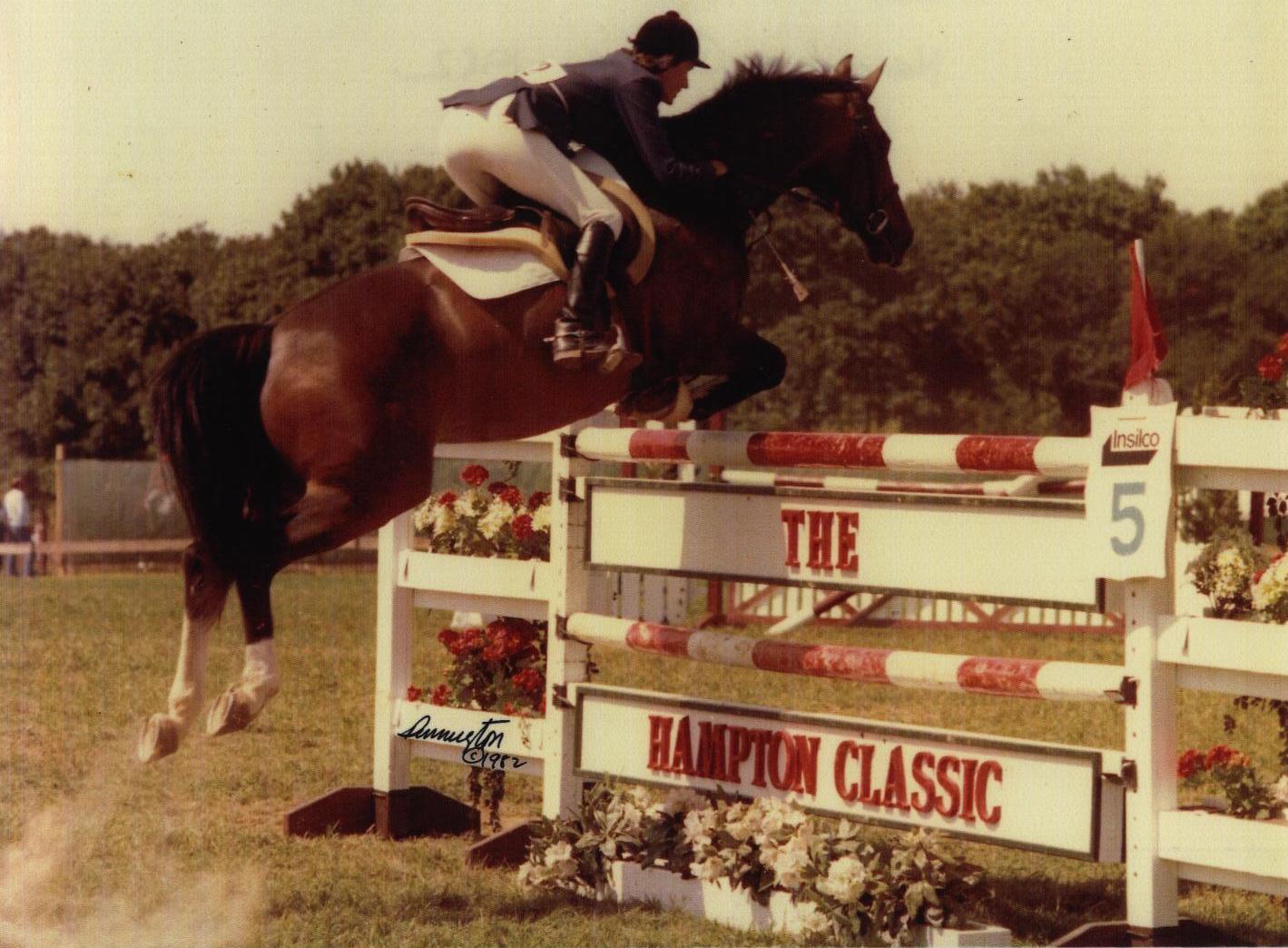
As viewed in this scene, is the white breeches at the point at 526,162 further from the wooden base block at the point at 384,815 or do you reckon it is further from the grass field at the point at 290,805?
the wooden base block at the point at 384,815

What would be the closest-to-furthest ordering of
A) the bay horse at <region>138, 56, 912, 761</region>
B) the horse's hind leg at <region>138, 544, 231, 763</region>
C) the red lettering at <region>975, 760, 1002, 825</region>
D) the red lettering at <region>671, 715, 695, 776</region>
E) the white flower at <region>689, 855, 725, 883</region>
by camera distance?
the red lettering at <region>975, 760, 1002, 825</region>, the horse's hind leg at <region>138, 544, 231, 763</region>, the bay horse at <region>138, 56, 912, 761</region>, the white flower at <region>689, 855, 725, 883</region>, the red lettering at <region>671, 715, 695, 776</region>

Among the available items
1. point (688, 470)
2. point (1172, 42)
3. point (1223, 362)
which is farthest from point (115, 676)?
Result: point (1223, 362)

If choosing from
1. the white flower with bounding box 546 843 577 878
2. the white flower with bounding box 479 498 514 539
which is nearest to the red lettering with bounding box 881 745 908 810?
the white flower with bounding box 546 843 577 878

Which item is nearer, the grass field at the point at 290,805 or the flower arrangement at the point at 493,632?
the grass field at the point at 290,805

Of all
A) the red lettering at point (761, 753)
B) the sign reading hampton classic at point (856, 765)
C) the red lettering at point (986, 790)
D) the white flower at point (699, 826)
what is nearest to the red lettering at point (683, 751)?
the sign reading hampton classic at point (856, 765)

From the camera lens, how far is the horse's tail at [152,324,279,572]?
16.6 ft

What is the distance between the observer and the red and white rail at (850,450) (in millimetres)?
4621

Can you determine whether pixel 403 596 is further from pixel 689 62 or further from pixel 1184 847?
pixel 1184 847

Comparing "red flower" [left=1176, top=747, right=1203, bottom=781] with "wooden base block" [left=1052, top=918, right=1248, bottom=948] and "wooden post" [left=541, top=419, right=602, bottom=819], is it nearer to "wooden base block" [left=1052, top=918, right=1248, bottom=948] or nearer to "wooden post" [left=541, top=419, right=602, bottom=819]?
"wooden base block" [left=1052, top=918, right=1248, bottom=948]

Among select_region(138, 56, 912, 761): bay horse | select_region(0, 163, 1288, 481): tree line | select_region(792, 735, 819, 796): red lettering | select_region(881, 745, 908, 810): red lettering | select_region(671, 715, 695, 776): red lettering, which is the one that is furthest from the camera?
select_region(0, 163, 1288, 481): tree line

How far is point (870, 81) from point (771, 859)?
2.60 metres

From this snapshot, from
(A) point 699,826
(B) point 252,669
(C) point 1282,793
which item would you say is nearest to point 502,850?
(A) point 699,826

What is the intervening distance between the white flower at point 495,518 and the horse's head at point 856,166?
6.08 feet
